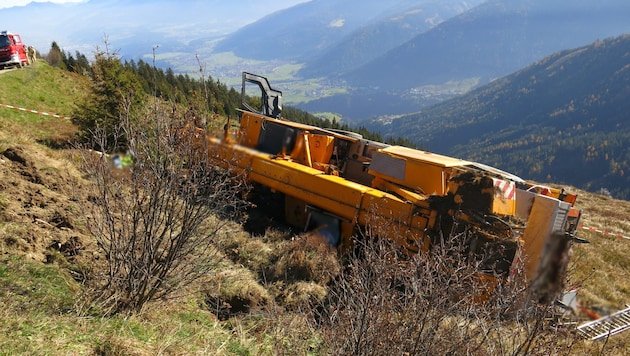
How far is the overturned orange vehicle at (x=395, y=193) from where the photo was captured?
21.3 feet

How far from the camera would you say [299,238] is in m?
8.37

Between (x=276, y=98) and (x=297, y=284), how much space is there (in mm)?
6472

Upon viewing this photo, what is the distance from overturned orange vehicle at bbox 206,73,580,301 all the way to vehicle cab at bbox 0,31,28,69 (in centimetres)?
1470

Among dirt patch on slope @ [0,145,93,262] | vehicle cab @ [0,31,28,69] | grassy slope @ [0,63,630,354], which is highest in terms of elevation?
vehicle cab @ [0,31,28,69]

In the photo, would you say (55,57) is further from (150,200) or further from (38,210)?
(150,200)

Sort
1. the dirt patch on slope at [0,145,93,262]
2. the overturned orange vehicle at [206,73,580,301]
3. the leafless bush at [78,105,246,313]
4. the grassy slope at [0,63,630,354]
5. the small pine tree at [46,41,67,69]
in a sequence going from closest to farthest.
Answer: the grassy slope at [0,63,630,354] < the leafless bush at [78,105,246,313] < the dirt patch on slope at [0,145,93,262] < the overturned orange vehicle at [206,73,580,301] < the small pine tree at [46,41,67,69]

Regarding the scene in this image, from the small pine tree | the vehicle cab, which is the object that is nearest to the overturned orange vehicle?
the vehicle cab

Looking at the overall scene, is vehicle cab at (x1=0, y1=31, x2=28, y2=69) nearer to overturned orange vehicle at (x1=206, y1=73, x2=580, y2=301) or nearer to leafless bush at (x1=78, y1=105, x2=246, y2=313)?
overturned orange vehicle at (x1=206, y1=73, x2=580, y2=301)

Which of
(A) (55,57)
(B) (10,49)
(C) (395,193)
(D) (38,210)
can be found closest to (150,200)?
(D) (38,210)

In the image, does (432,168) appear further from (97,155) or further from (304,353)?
(97,155)

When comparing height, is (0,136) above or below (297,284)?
above

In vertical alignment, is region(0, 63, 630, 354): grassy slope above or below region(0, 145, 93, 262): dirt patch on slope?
below

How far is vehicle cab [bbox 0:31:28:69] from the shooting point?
18438 mm

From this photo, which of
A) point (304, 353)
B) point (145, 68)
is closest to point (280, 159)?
point (304, 353)
